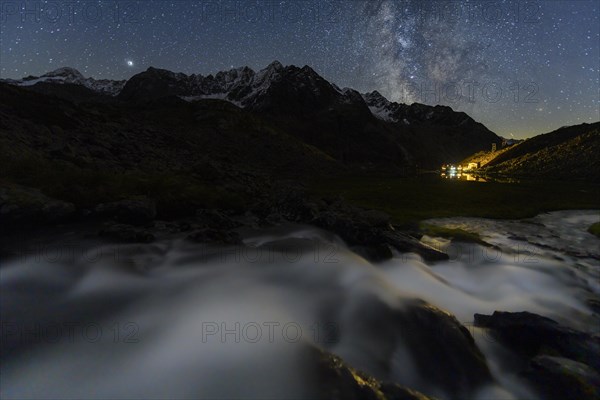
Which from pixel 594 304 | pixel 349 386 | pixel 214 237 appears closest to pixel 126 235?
pixel 214 237

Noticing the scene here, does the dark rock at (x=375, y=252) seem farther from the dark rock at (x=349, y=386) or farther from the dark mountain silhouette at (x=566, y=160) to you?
the dark mountain silhouette at (x=566, y=160)

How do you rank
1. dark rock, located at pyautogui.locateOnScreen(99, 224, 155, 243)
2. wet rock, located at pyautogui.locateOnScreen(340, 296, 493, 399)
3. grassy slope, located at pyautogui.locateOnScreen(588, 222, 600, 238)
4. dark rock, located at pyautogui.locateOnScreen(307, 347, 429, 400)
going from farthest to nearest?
grassy slope, located at pyautogui.locateOnScreen(588, 222, 600, 238)
dark rock, located at pyautogui.locateOnScreen(99, 224, 155, 243)
wet rock, located at pyautogui.locateOnScreen(340, 296, 493, 399)
dark rock, located at pyautogui.locateOnScreen(307, 347, 429, 400)

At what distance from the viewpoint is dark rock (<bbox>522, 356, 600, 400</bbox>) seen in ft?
22.6

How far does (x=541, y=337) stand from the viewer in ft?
30.0

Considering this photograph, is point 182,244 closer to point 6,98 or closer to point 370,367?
Answer: point 370,367

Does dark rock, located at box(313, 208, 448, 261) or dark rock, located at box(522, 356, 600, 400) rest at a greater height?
dark rock, located at box(313, 208, 448, 261)

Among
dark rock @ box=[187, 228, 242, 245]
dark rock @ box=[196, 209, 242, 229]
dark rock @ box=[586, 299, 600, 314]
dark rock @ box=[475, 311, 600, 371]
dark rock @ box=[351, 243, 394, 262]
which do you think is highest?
dark rock @ box=[196, 209, 242, 229]

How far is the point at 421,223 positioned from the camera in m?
26.1

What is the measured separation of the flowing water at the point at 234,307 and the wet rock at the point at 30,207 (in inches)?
99.1

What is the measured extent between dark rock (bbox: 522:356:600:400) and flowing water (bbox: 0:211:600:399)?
476 mm

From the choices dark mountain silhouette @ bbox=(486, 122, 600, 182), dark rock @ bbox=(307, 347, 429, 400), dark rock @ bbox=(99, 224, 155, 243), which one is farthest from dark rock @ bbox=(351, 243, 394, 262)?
dark mountain silhouette @ bbox=(486, 122, 600, 182)

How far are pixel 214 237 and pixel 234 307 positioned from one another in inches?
269

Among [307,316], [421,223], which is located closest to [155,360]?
[307,316]

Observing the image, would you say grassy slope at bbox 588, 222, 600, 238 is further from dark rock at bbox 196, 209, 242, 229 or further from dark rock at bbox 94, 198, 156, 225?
dark rock at bbox 94, 198, 156, 225
